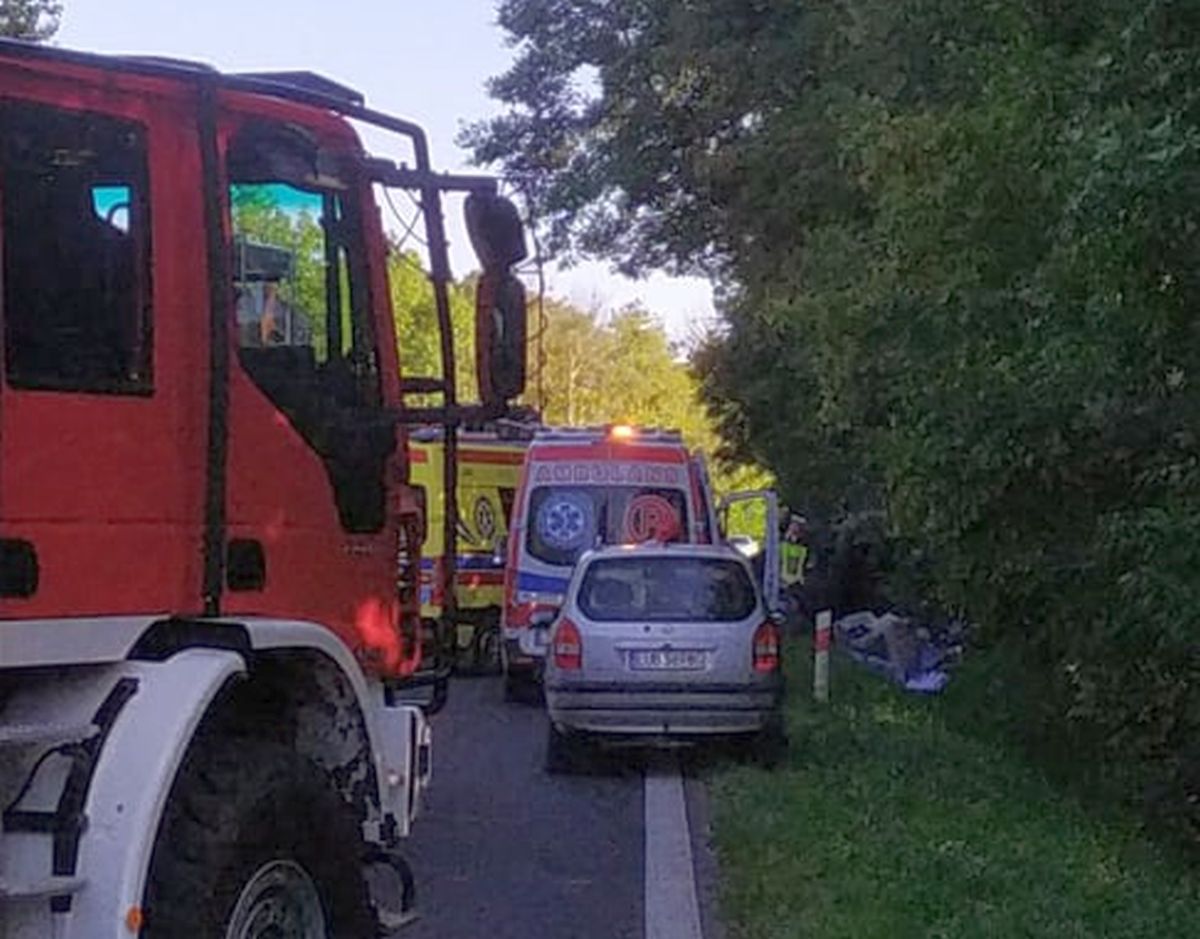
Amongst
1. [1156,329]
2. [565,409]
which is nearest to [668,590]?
[1156,329]

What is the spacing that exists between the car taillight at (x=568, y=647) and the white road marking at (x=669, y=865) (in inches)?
37.5

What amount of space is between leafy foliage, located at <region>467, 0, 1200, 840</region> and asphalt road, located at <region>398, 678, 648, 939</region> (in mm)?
3117

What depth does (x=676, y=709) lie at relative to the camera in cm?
1664

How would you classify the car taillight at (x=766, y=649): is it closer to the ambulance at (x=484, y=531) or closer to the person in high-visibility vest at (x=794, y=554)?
the ambulance at (x=484, y=531)

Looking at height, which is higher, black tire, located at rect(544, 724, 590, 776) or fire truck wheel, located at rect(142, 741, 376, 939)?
fire truck wheel, located at rect(142, 741, 376, 939)

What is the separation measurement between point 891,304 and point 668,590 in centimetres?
275

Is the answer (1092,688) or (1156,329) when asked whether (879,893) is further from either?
(1092,688)

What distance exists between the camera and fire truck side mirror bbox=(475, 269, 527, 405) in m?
7.73

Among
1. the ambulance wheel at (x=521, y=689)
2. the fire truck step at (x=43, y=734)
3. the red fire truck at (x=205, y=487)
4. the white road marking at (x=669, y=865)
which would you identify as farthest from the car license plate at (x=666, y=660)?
the fire truck step at (x=43, y=734)

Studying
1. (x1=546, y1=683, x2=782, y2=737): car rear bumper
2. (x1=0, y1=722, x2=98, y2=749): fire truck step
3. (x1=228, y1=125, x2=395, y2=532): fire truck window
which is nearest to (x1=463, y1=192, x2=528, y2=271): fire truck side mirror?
(x1=228, y1=125, x2=395, y2=532): fire truck window

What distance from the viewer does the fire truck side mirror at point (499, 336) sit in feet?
25.3

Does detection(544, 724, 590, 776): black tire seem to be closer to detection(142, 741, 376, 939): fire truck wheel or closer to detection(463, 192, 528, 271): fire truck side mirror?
detection(142, 741, 376, 939): fire truck wheel

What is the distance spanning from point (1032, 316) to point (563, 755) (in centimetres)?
458

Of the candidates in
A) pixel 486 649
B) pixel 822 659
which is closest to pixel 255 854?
pixel 822 659
